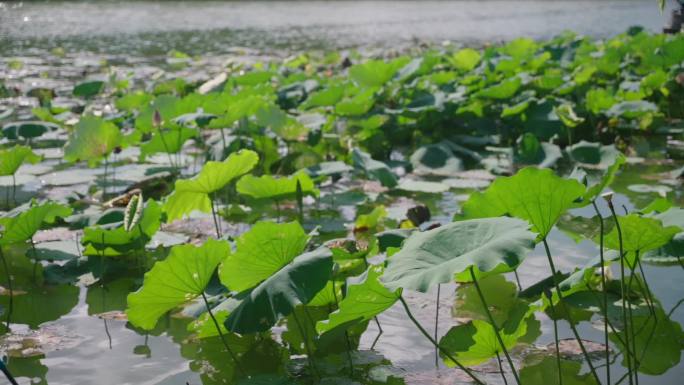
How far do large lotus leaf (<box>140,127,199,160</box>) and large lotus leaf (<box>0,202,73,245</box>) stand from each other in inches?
41.6

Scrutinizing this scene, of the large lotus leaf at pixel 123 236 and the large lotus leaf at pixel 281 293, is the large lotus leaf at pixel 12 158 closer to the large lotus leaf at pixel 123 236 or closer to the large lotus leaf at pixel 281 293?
the large lotus leaf at pixel 123 236

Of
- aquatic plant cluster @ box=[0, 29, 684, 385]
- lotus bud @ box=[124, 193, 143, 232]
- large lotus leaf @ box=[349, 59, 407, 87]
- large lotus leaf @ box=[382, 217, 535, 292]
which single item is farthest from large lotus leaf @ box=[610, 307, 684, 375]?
large lotus leaf @ box=[349, 59, 407, 87]

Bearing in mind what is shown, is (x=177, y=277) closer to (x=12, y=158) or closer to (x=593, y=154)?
(x=12, y=158)

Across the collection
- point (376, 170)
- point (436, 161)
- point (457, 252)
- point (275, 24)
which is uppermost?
point (457, 252)

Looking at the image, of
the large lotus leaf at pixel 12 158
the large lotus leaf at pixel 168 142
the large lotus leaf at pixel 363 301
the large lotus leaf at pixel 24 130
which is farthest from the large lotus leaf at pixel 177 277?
the large lotus leaf at pixel 24 130

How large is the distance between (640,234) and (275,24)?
1388 centimetres

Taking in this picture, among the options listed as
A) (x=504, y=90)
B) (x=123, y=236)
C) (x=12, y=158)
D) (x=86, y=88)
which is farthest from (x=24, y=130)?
(x=504, y=90)

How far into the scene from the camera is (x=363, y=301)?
4.83ft

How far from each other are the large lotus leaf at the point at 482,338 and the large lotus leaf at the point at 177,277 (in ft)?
1.69

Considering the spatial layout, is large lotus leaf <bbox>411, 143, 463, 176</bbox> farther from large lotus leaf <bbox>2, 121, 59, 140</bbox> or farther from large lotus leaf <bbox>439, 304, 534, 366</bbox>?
large lotus leaf <bbox>439, 304, 534, 366</bbox>

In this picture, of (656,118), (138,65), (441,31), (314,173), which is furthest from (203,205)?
(441,31)

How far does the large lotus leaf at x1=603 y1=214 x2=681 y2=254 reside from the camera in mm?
1418

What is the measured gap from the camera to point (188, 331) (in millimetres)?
2070

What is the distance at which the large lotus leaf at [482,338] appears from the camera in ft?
5.36
